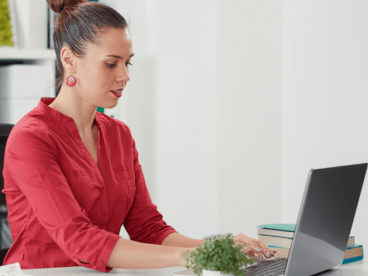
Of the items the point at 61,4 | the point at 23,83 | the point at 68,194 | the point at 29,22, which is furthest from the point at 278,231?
the point at 29,22

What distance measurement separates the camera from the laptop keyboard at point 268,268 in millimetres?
1178

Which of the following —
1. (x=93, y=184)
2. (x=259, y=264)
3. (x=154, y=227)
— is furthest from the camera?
(x=154, y=227)

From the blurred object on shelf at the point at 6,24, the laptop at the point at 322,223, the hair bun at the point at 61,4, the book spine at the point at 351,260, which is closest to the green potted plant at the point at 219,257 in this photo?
the laptop at the point at 322,223

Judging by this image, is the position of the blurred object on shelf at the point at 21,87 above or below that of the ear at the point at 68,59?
below

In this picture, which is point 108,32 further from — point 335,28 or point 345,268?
point 335,28

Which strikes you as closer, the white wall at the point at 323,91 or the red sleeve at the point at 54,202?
the red sleeve at the point at 54,202

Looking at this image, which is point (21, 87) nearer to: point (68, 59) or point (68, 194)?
point (68, 59)

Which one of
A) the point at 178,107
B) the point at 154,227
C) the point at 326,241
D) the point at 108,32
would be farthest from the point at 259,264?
the point at 178,107

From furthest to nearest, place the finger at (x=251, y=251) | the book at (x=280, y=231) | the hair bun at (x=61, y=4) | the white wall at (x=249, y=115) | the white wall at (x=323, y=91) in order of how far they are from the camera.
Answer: the white wall at (x=249, y=115)
the white wall at (x=323, y=91)
the hair bun at (x=61, y=4)
the book at (x=280, y=231)
the finger at (x=251, y=251)

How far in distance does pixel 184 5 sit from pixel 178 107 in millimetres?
540

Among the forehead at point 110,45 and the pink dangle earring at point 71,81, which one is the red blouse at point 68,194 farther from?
the forehead at point 110,45

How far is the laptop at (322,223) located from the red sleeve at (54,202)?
0.23 metres

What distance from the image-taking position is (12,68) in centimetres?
248

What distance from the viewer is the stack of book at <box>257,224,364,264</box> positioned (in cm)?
138
